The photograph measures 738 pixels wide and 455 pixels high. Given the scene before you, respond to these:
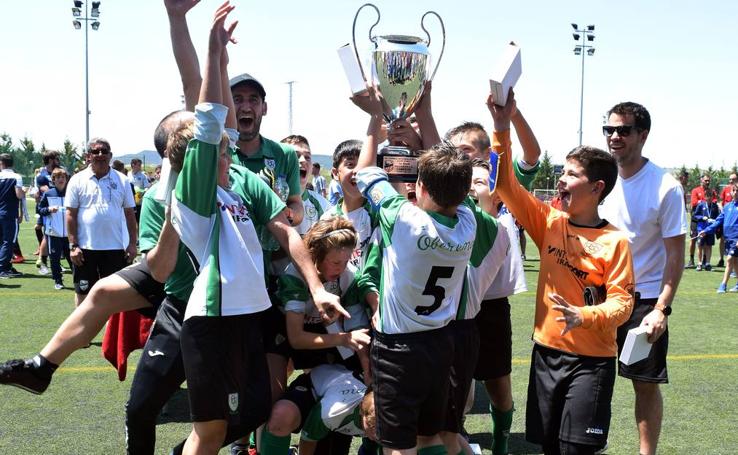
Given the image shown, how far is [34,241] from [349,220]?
18.3m

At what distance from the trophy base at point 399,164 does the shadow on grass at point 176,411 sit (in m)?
2.69

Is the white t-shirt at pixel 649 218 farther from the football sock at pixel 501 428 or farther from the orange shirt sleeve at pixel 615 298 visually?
the football sock at pixel 501 428

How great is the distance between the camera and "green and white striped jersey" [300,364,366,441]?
145 inches

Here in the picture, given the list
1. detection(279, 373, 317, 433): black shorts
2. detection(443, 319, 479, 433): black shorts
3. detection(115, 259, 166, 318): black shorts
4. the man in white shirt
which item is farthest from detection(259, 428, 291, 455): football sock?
the man in white shirt

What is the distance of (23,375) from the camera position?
391 centimetres

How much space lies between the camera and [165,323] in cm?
366

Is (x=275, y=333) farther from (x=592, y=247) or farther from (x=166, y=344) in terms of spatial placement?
(x=592, y=247)

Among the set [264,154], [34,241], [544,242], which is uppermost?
[264,154]

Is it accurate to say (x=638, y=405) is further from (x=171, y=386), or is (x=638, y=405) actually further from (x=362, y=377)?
(x=171, y=386)

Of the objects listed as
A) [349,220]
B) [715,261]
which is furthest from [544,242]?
[715,261]

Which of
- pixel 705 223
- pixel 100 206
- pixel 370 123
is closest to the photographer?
pixel 370 123

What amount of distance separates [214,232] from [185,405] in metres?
3.00

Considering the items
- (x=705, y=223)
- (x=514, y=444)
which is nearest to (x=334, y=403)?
(x=514, y=444)

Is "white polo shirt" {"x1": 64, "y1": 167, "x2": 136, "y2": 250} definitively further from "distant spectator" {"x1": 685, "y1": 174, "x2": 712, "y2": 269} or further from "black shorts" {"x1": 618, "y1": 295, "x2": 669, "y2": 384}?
"distant spectator" {"x1": 685, "y1": 174, "x2": 712, "y2": 269}
